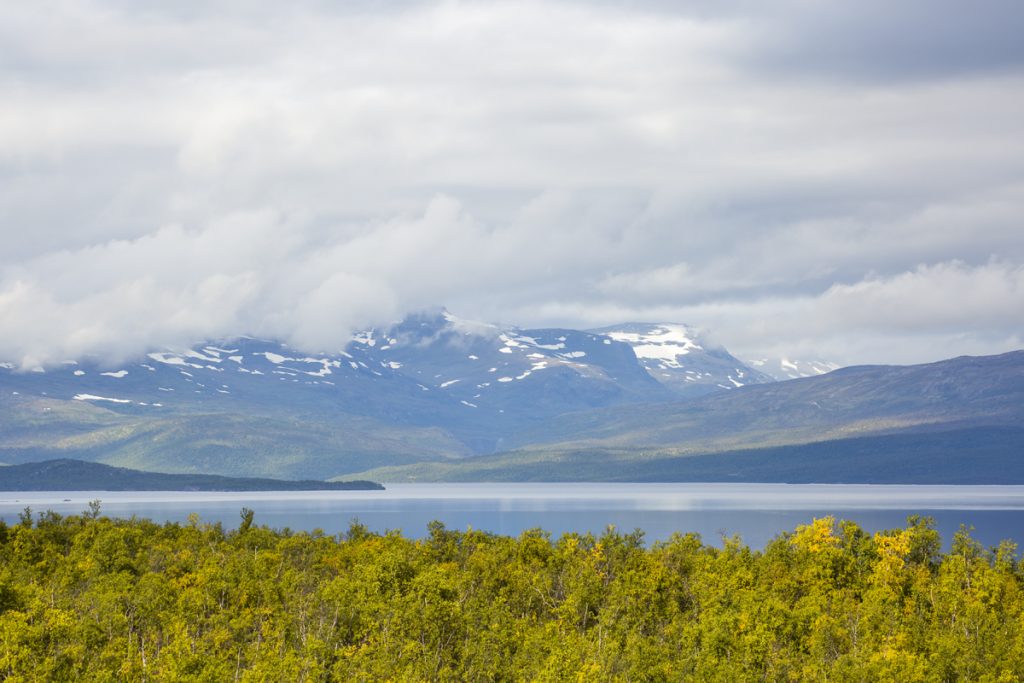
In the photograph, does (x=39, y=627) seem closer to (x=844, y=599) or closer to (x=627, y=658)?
(x=627, y=658)

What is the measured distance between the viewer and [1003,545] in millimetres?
120500

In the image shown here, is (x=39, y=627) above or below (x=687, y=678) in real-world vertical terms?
above

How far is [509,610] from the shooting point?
10338 cm

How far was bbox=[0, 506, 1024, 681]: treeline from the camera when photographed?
253ft

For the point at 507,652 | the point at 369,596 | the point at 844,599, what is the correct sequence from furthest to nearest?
the point at 844,599, the point at 369,596, the point at 507,652

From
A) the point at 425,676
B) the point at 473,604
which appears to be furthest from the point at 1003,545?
the point at 425,676

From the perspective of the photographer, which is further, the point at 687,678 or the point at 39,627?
the point at 687,678

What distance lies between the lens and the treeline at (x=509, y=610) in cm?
7706

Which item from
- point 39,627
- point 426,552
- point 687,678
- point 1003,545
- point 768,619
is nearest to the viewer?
point 39,627

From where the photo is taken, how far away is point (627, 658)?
78875 mm

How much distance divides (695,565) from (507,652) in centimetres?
4266

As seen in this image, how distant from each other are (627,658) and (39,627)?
33.4 m

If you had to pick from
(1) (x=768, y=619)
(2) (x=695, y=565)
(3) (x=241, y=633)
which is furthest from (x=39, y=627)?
(2) (x=695, y=565)

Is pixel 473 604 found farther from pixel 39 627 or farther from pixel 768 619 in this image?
pixel 39 627
